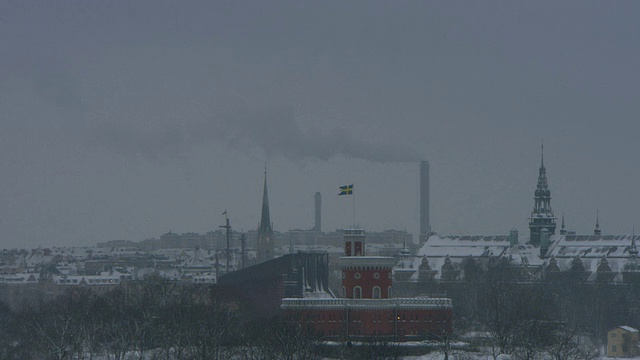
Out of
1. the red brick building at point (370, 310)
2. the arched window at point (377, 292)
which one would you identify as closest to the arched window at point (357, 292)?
the red brick building at point (370, 310)

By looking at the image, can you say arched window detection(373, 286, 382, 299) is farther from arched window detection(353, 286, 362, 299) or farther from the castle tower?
arched window detection(353, 286, 362, 299)

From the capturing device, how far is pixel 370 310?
14238 centimetres

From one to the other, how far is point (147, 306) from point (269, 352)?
3546 cm

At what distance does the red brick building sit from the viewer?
142 m

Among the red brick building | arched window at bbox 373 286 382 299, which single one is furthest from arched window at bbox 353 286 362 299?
arched window at bbox 373 286 382 299

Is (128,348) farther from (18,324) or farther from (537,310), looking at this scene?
(537,310)

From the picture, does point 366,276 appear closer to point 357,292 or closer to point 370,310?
point 357,292

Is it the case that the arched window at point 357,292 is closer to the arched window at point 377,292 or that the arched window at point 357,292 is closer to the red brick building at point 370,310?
the red brick building at point 370,310

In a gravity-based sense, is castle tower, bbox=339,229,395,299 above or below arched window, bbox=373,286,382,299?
above

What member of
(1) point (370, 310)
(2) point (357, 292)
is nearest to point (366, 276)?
(2) point (357, 292)

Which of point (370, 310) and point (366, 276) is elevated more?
point (366, 276)

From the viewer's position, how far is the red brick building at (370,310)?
141500 millimetres

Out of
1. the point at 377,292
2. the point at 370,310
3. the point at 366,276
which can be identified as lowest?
the point at 370,310

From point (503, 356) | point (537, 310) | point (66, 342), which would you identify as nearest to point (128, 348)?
point (66, 342)
